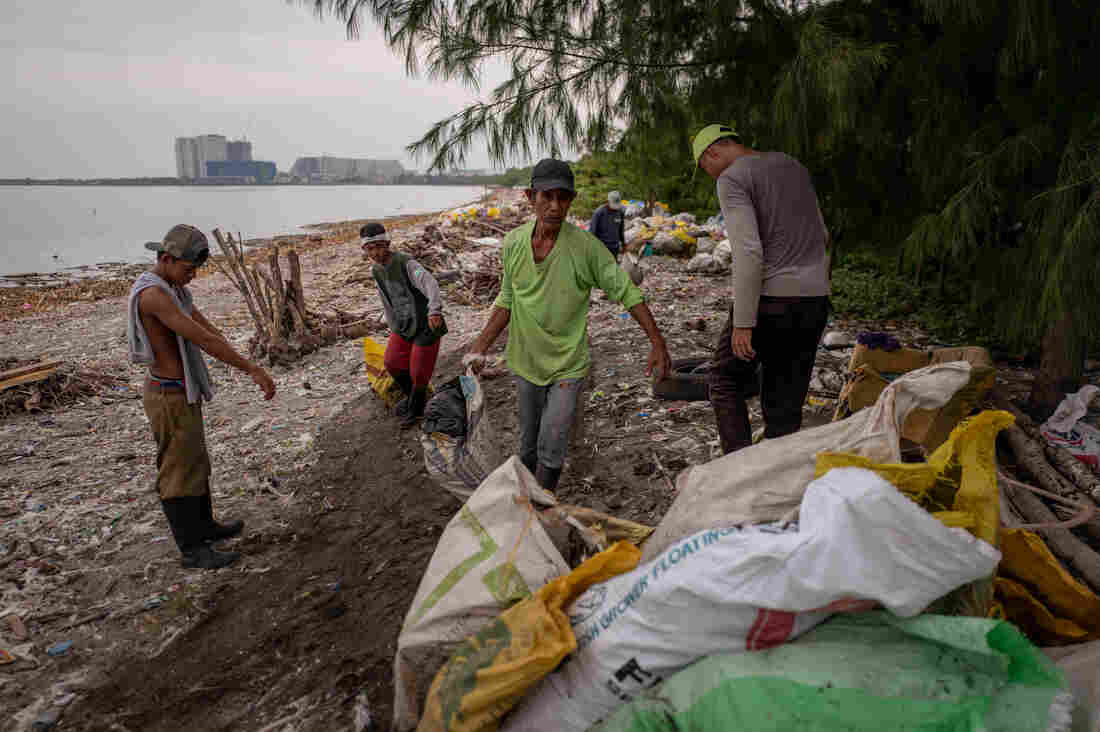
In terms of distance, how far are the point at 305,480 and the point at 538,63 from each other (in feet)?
10.6

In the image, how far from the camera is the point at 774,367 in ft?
10.1

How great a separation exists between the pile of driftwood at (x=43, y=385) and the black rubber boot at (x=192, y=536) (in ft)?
13.0

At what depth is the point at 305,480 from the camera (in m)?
4.78

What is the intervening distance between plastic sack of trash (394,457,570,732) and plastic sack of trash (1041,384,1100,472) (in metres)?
3.13

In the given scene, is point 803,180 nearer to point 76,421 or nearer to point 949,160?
point 949,160

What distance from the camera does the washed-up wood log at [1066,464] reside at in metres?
3.03

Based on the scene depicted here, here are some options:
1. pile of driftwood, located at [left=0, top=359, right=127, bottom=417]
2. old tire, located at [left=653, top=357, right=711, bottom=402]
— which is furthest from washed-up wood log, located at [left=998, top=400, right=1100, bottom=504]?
pile of driftwood, located at [left=0, top=359, right=127, bottom=417]

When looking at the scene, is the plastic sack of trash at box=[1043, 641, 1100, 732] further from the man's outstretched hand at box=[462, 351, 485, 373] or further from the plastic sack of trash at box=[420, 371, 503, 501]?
the man's outstretched hand at box=[462, 351, 485, 373]

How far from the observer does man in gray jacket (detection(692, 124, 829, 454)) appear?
2.84 meters

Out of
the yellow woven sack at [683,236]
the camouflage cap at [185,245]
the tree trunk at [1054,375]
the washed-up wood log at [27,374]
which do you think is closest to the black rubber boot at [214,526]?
the camouflage cap at [185,245]

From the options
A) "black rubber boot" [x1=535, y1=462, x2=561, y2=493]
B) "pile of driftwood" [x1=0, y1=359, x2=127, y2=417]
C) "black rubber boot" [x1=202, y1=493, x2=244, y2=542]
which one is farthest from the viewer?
"pile of driftwood" [x1=0, y1=359, x2=127, y2=417]

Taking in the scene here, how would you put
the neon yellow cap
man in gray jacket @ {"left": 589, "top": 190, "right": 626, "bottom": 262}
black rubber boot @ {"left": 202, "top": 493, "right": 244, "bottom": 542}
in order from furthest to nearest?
man in gray jacket @ {"left": 589, "top": 190, "right": 626, "bottom": 262}
black rubber boot @ {"left": 202, "top": 493, "right": 244, "bottom": 542}
the neon yellow cap

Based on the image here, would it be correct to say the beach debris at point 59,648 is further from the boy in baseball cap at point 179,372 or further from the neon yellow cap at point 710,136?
the neon yellow cap at point 710,136

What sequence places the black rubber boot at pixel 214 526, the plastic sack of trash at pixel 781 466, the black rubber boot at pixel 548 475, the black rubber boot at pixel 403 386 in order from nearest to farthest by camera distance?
the plastic sack of trash at pixel 781 466 < the black rubber boot at pixel 548 475 < the black rubber boot at pixel 214 526 < the black rubber boot at pixel 403 386
